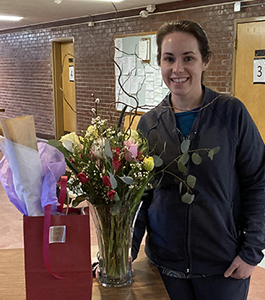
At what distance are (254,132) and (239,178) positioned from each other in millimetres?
179

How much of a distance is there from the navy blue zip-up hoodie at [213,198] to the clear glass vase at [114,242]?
17 centimetres

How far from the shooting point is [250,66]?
489 centimetres

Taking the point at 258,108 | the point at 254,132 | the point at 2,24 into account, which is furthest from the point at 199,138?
the point at 2,24

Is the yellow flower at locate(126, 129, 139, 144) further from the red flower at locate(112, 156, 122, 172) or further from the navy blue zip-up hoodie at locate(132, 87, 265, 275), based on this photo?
the navy blue zip-up hoodie at locate(132, 87, 265, 275)

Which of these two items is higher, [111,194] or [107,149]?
[107,149]

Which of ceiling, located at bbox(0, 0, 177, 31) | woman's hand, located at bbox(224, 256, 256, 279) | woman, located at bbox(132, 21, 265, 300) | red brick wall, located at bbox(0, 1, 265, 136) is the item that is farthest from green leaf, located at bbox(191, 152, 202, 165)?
ceiling, located at bbox(0, 0, 177, 31)

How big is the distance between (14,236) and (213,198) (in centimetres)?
292

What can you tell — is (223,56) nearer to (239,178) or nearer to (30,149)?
(239,178)

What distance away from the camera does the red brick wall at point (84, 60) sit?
5168 mm

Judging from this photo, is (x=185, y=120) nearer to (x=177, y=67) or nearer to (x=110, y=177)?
(x=177, y=67)

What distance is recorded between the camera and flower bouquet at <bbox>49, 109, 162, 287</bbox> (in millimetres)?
989

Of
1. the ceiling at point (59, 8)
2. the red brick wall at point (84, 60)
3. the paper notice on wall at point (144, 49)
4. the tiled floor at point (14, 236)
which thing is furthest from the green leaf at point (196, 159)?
the paper notice on wall at point (144, 49)

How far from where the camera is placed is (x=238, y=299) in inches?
53.5

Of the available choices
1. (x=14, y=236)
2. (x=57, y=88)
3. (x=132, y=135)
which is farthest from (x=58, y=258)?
(x=57, y=88)
